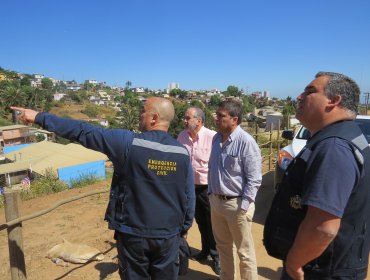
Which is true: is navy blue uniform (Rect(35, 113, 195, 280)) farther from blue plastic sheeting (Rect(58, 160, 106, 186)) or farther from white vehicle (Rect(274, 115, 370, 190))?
blue plastic sheeting (Rect(58, 160, 106, 186))

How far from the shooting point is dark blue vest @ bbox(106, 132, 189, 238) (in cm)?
188

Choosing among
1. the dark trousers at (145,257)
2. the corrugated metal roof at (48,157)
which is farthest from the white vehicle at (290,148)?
the corrugated metal roof at (48,157)

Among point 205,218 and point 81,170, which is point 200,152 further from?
point 81,170

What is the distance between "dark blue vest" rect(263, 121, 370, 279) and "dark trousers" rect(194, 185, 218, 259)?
1.93 meters

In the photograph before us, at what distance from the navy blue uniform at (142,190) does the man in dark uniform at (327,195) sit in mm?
706

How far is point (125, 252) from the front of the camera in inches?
78.0

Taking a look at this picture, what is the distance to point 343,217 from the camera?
1.34m

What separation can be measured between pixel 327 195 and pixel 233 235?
5.61ft

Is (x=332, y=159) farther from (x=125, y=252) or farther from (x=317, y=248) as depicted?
(x=125, y=252)

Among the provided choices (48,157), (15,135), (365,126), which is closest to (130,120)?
(15,135)

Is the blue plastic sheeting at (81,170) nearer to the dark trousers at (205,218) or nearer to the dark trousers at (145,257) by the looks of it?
the dark trousers at (205,218)

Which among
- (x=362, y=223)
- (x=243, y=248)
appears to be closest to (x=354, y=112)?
(x=362, y=223)

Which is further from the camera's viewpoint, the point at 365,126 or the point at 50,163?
the point at 50,163

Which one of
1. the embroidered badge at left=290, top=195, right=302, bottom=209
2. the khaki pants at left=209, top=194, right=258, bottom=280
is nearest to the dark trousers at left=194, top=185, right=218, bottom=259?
the khaki pants at left=209, top=194, right=258, bottom=280
